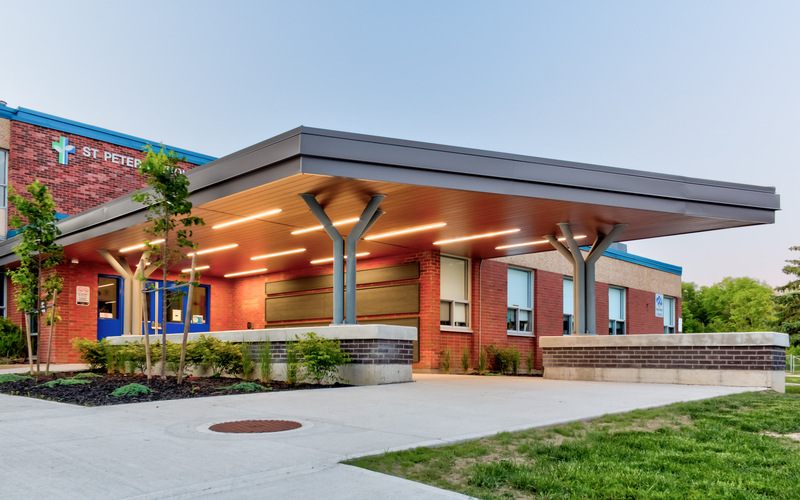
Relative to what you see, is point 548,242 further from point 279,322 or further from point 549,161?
point 279,322

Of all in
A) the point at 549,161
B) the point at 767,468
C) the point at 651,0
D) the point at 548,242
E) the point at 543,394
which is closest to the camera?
the point at 767,468

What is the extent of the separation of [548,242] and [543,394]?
7.34 m

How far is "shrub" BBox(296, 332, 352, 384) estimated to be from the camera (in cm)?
1182

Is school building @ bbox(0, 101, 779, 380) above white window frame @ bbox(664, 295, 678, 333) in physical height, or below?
above

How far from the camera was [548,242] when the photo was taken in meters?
17.1

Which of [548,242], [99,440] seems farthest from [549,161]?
[99,440]

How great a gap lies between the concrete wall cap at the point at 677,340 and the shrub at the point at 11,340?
1558 cm

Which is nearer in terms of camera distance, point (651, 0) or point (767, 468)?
point (767, 468)

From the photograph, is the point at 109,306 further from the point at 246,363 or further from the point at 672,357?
the point at 672,357

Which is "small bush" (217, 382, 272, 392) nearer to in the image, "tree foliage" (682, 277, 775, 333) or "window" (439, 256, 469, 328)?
"window" (439, 256, 469, 328)

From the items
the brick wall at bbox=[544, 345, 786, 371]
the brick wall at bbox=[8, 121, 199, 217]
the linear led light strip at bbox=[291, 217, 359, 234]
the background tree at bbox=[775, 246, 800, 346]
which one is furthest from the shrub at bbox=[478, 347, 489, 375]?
the background tree at bbox=[775, 246, 800, 346]

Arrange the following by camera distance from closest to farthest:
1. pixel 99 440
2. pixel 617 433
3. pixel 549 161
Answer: pixel 99 440, pixel 617 433, pixel 549 161

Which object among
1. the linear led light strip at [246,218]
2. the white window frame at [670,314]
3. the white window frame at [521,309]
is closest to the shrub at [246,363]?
the linear led light strip at [246,218]

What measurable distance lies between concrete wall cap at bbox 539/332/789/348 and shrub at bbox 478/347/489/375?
382 cm
